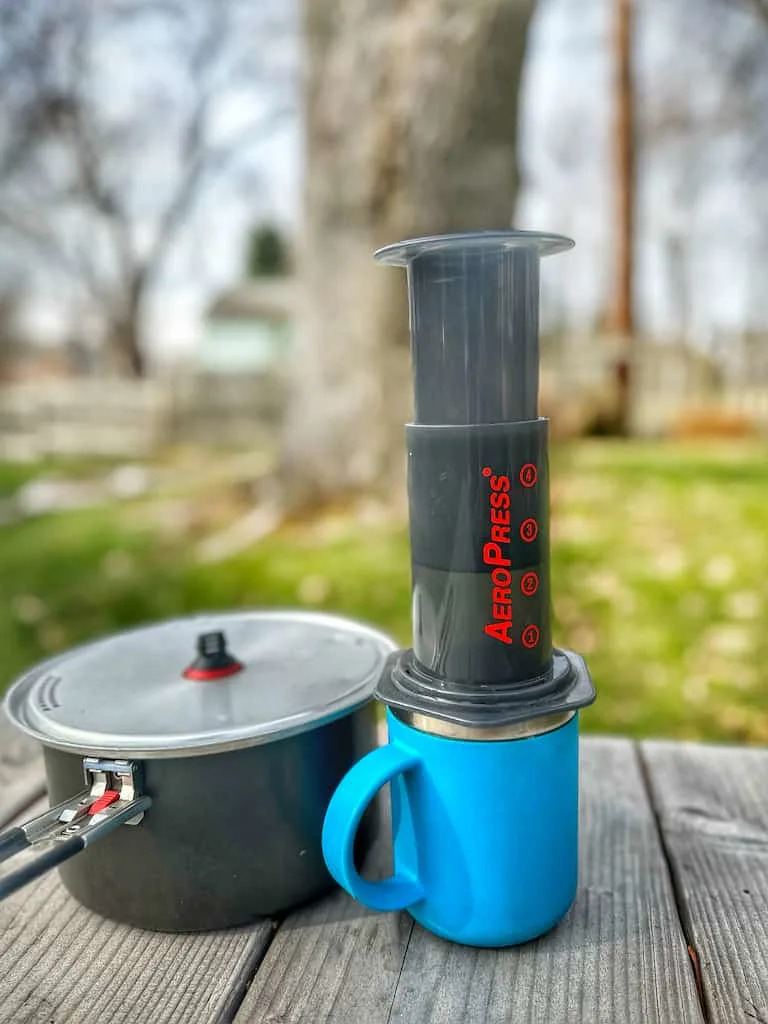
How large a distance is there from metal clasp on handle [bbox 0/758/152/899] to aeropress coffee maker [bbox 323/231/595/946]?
0.53ft

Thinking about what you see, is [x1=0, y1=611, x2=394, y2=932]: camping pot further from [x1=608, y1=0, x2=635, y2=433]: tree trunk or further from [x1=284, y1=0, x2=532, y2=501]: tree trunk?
[x1=608, y1=0, x2=635, y2=433]: tree trunk

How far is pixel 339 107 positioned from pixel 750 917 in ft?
9.87

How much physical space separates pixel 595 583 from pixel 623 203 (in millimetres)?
3385

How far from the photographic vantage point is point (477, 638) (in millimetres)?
665

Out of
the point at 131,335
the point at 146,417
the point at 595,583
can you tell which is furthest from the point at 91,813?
the point at 131,335

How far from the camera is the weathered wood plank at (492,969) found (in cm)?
61

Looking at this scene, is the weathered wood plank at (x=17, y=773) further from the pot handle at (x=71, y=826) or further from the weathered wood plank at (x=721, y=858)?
the weathered wood plank at (x=721, y=858)

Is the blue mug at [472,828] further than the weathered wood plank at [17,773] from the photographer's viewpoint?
No

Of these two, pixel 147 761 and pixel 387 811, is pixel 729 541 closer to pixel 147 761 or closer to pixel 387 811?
pixel 387 811

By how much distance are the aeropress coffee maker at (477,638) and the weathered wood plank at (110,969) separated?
13 centimetres

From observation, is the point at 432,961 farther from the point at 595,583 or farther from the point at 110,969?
the point at 595,583

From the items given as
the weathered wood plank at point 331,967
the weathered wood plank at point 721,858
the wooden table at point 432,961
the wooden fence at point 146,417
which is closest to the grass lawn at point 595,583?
the weathered wood plank at point 721,858

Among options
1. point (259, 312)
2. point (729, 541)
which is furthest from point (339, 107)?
point (259, 312)

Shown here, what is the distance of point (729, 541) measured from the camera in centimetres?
292
